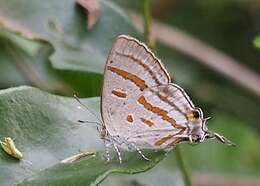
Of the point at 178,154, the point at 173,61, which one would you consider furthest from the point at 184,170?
the point at 173,61

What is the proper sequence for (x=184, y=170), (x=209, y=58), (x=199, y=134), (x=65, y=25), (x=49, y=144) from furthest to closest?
(x=209, y=58)
(x=65, y=25)
(x=184, y=170)
(x=199, y=134)
(x=49, y=144)

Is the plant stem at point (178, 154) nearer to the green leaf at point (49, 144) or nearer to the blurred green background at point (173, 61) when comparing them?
the blurred green background at point (173, 61)

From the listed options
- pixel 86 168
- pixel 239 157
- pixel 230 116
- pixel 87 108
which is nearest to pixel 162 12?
pixel 230 116

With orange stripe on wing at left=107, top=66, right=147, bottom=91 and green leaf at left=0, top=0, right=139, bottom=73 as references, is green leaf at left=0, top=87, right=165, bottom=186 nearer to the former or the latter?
orange stripe on wing at left=107, top=66, right=147, bottom=91

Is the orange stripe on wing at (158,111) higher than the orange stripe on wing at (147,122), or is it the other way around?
the orange stripe on wing at (158,111)

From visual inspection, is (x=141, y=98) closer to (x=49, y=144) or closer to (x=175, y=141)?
(x=175, y=141)

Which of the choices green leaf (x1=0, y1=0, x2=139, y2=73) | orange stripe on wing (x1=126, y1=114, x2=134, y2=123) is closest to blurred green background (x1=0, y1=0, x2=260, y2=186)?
green leaf (x1=0, y1=0, x2=139, y2=73)

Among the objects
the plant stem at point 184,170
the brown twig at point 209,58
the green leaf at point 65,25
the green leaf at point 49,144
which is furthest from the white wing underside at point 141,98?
the brown twig at point 209,58

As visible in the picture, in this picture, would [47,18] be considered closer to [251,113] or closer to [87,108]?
[87,108]
